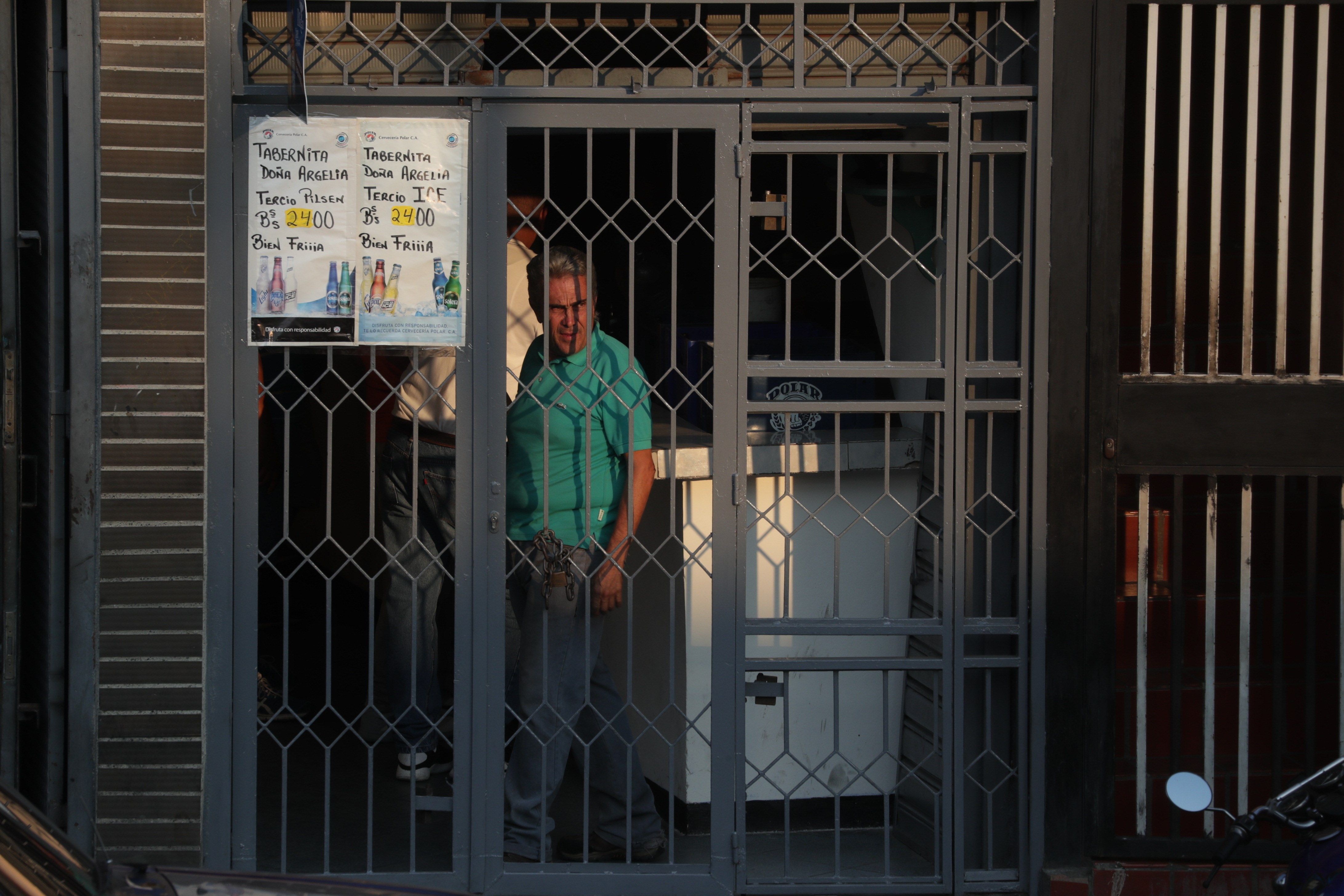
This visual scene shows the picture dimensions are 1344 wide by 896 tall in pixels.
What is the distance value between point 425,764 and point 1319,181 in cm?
371

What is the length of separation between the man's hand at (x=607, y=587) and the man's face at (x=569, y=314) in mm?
700

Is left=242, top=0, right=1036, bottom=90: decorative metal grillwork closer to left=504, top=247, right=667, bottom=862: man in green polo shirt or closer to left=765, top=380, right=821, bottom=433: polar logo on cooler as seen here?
left=504, top=247, right=667, bottom=862: man in green polo shirt

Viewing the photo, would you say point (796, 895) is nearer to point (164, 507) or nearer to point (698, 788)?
point (698, 788)

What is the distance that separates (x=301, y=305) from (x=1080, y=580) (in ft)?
8.43

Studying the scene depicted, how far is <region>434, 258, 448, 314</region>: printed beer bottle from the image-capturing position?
3.65 meters

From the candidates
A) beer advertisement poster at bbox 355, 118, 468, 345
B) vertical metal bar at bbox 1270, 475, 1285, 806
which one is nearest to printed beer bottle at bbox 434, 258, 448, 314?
beer advertisement poster at bbox 355, 118, 468, 345

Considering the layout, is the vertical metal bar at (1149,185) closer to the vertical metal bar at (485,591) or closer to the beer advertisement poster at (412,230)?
the vertical metal bar at (485,591)

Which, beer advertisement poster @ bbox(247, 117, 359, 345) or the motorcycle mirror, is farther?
beer advertisement poster @ bbox(247, 117, 359, 345)

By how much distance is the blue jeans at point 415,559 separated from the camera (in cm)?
420

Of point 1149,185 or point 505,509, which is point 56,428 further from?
point 1149,185

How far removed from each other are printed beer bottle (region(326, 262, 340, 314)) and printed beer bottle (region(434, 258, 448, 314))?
0.29m

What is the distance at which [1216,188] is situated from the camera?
3672mm

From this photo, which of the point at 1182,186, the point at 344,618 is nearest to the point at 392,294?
the point at 1182,186

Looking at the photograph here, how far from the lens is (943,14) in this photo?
12.2 feet
